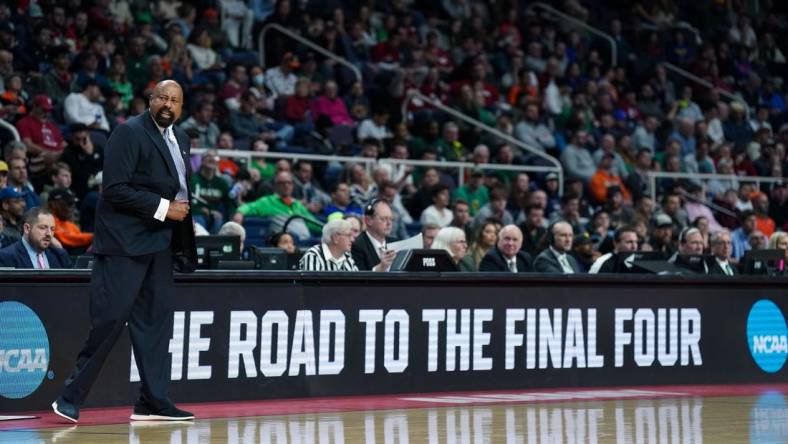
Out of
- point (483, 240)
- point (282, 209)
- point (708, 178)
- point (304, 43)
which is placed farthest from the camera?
point (708, 178)

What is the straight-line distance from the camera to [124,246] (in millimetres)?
8695

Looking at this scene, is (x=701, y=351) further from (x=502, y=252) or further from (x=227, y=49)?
(x=227, y=49)

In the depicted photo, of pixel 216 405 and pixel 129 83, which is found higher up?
pixel 129 83

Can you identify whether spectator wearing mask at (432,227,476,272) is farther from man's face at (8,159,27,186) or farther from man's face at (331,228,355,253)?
man's face at (8,159,27,186)

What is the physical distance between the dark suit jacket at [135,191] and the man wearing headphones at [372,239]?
4.03 meters

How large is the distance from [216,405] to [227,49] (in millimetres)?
11270

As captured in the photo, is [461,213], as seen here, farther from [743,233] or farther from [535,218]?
[743,233]

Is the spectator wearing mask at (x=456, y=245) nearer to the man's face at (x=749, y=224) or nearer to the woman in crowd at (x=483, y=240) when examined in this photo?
the woman in crowd at (x=483, y=240)

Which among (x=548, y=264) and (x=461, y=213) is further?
(x=461, y=213)

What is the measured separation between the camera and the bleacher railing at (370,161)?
17516 millimetres

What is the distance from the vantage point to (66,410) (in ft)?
28.1

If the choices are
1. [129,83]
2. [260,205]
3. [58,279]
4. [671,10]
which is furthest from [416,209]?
[671,10]

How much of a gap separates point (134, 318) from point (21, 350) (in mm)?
1094

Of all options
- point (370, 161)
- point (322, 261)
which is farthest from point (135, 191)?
point (370, 161)
